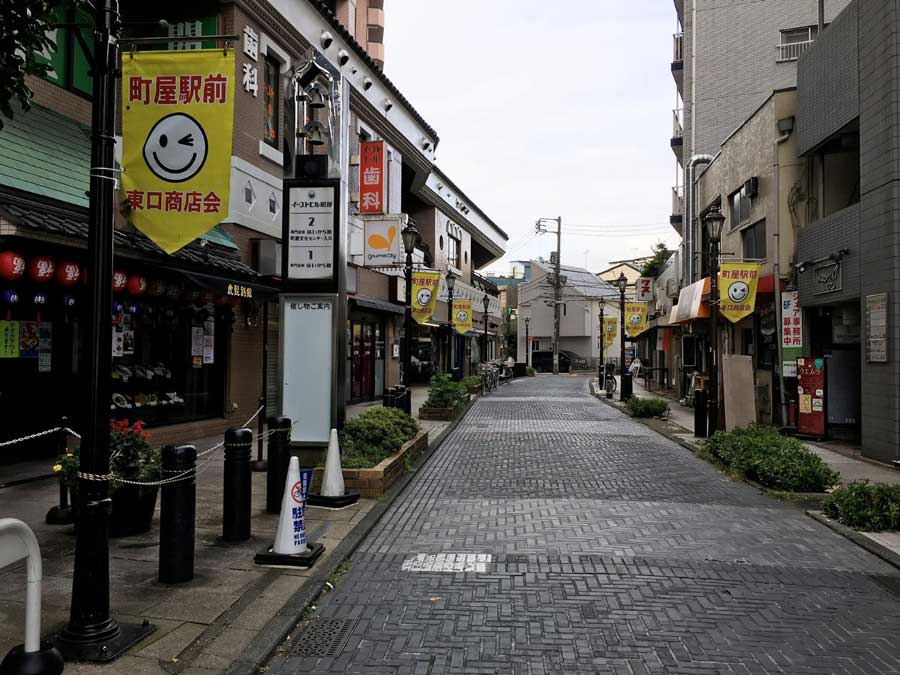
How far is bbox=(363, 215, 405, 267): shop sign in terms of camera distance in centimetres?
1938

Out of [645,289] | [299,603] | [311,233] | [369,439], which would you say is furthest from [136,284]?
[645,289]

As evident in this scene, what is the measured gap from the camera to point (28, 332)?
33.1 feet

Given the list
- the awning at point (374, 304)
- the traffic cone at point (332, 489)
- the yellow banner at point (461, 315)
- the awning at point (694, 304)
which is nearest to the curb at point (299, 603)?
the traffic cone at point (332, 489)

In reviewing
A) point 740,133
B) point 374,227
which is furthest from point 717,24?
point 374,227

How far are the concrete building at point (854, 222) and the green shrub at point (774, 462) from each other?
239 centimetres

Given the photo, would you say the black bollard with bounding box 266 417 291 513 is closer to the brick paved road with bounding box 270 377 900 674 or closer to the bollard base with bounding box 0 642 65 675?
the brick paved road with bounding box 270 377 900 674

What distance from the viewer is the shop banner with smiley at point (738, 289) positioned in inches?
628

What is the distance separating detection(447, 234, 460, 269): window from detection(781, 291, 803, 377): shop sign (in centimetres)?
2234

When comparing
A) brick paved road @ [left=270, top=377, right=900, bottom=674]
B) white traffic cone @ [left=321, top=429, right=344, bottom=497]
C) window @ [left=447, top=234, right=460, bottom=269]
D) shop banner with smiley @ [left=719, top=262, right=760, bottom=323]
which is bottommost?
brick paved road @ [left=270, top=377, right=900, bottom=674]

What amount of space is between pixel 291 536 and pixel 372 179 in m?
15.3

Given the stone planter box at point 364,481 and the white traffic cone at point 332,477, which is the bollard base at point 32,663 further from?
the stone planter box at point 364,481

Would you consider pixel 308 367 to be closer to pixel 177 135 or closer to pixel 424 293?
pixel 177 135

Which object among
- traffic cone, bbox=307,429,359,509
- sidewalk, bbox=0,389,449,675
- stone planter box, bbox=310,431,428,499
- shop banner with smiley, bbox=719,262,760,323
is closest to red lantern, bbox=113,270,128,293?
sidewalk, bbox=0,389,449,675

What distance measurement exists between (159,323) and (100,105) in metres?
9.05
